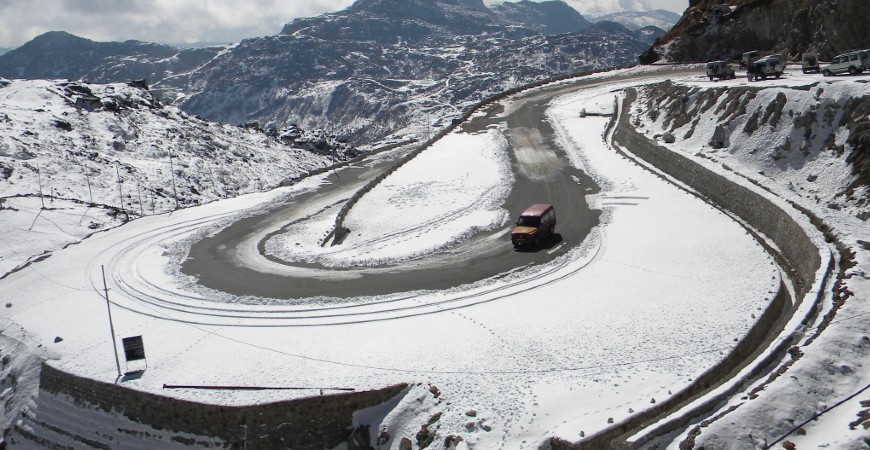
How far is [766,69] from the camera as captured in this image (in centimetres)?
4319

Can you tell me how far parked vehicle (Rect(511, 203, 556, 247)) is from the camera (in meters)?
29.6

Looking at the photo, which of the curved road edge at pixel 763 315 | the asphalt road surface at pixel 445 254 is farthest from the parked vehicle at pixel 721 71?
the curved road edge at pixel 763 315

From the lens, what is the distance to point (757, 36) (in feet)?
218

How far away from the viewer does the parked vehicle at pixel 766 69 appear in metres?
42.9

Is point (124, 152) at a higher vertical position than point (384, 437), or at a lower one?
higher

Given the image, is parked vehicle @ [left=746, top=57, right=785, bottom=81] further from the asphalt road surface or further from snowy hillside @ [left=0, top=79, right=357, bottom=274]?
snowy hillside @ [left=0, top=79, right=357, bottom=274]

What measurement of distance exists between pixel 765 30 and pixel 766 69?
2682cm

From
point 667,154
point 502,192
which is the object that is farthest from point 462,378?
point 667,154

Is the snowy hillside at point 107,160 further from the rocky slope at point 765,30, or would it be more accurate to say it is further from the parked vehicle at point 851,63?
the rocky slope at point 765,30

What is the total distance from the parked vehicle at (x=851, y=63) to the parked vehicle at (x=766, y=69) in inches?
211

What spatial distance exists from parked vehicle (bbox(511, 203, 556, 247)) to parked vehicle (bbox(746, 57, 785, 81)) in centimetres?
2321

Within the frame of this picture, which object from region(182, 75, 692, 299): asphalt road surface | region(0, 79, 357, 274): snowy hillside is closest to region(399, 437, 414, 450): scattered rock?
region(182, 75, 692, 299): asphalt road surface

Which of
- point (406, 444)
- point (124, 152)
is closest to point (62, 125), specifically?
point (124, 152)

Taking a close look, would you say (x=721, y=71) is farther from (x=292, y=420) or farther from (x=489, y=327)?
(x=292, y=420)
